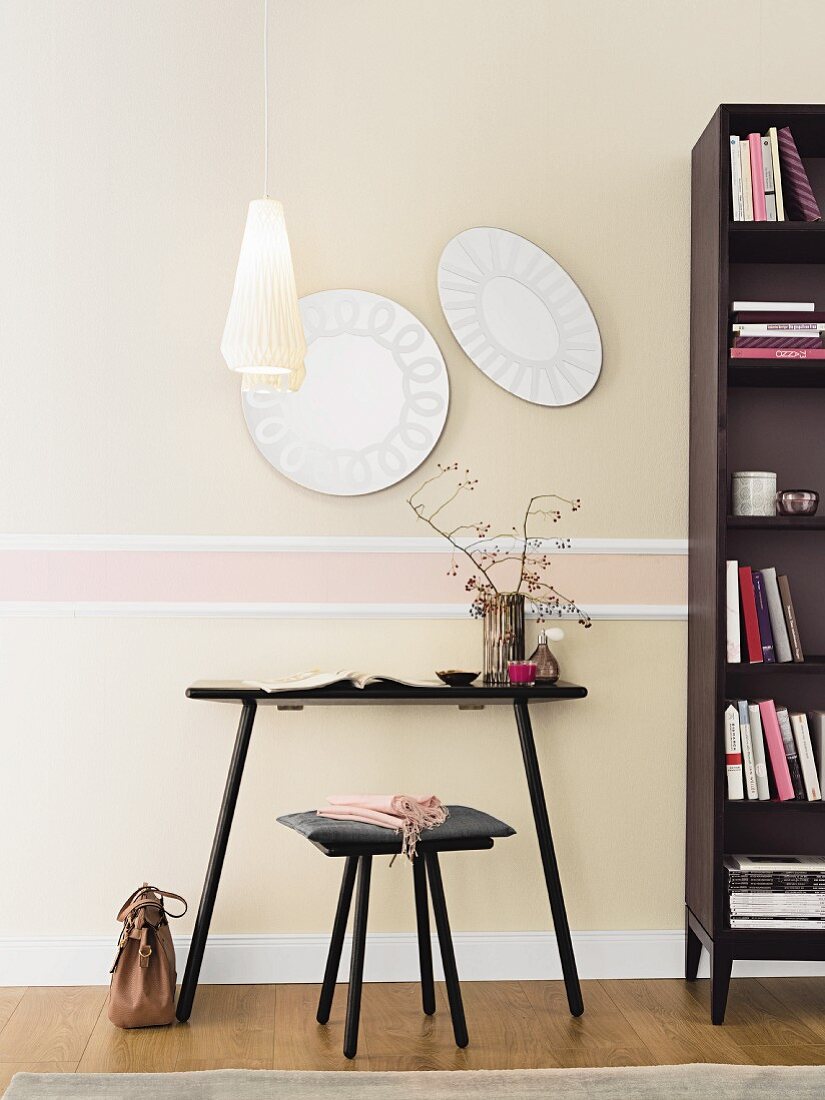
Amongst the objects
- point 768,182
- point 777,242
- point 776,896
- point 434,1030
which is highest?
point 768,182

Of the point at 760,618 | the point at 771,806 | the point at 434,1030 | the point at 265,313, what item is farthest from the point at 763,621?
the point at 265,313

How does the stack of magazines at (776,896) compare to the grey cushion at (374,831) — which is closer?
the grey cushion at (374,831)

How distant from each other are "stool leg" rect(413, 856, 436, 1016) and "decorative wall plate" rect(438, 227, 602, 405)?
1256mm

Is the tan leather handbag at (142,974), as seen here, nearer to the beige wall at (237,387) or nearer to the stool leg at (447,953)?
the beige wall at (237,387)

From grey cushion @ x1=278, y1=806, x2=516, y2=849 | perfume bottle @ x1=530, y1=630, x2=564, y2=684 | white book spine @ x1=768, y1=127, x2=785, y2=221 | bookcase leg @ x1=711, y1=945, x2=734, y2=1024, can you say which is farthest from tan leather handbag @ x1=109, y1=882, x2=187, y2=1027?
white book spine @ x1=768, y1=127, x2=785, y2=221

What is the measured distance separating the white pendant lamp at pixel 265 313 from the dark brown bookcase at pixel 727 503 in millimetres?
1013

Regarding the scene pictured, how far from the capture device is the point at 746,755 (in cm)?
261

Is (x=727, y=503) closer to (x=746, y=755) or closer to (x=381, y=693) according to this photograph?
(x=746, y=755)

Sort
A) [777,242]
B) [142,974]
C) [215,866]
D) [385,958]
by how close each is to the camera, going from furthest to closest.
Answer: [385,958] < [777,242] < [215,866] < [142,974]

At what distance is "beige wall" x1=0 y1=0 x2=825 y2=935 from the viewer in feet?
9.17

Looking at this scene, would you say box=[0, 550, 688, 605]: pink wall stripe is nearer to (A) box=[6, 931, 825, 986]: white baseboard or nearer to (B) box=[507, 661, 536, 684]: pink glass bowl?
(B) box=[507, 661, 536, 684]: pink glass bowl

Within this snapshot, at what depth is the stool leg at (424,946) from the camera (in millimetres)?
2510

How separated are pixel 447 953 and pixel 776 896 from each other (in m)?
0.83

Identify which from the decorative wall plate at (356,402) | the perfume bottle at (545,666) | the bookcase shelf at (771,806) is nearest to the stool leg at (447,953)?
the perfume bottle at (545,666)
